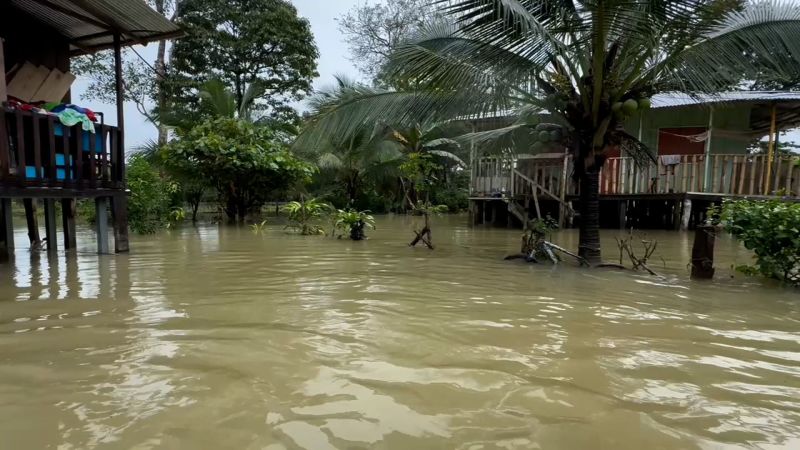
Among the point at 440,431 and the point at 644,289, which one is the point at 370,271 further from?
the point at 440,431

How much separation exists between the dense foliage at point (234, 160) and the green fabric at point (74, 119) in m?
6.28

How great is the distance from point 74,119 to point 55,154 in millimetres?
462

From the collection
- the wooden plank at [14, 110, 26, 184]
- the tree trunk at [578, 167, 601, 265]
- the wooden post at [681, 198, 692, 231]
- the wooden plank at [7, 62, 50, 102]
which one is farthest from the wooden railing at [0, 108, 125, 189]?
the wooden post at [681, 198, 692, 231]

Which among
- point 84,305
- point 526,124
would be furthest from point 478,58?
point 84,305

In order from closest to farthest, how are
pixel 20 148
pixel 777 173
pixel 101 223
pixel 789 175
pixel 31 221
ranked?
pixel 20 148 → pixel 101 223 → pixel 31 221 → pixel 789 175 → pixel 777 173

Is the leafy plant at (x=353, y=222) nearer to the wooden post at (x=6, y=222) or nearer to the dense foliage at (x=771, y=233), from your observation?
the wooden post at (x=6, y=222)

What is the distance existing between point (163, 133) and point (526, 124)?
15.2 m

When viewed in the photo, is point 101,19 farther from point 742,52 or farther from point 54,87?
point 742,52

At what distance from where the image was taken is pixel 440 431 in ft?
6.66

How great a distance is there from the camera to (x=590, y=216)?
23.0ft

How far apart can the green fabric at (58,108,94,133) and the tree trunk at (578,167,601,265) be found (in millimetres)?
6229

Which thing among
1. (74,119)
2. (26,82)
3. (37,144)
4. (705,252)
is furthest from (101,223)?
(705,252)

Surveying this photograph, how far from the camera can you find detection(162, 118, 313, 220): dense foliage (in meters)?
13.0

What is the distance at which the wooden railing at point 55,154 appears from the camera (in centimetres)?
537
